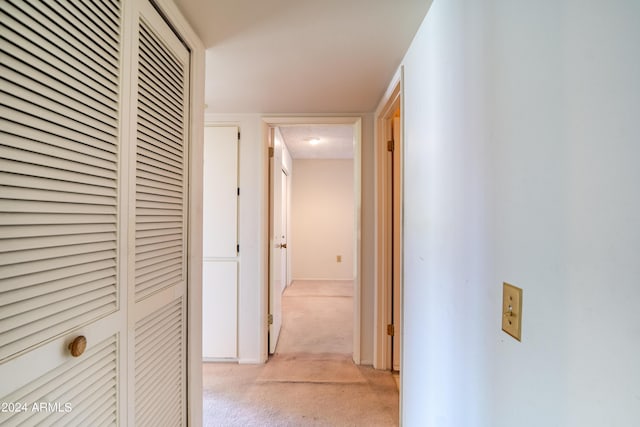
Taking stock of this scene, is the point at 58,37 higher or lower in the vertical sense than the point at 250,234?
higher

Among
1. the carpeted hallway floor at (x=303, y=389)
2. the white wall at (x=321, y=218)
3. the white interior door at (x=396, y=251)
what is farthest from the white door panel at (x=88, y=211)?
the white wall at (x=321, y=218)

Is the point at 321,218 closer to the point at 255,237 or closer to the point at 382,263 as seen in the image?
the point at 255,237

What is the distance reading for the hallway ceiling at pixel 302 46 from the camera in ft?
3.66

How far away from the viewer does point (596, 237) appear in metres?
0.43

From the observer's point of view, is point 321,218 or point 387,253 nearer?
point 387,253

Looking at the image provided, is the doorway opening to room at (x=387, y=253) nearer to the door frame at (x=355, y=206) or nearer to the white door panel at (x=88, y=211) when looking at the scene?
the door frame at (x=355, y=206)

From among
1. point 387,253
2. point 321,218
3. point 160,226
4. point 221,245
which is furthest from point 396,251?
point 321,218

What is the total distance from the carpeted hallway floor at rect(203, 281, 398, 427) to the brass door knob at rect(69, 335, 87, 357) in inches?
52.2

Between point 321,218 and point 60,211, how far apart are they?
4.59 meters

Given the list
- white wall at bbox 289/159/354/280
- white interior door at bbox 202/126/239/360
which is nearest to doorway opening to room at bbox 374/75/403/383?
white interior door at bbox 202/126/239/360

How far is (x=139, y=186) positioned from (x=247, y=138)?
1.47m

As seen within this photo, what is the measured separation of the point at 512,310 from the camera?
2.06ft

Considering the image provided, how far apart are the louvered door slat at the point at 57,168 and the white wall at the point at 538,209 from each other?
108 cm

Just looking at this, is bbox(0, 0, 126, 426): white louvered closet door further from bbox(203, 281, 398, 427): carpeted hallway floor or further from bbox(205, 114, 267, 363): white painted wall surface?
bbox(205, 114, 267, 363): white painted wall surface
